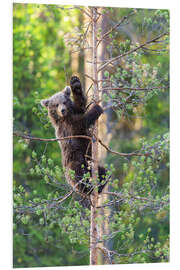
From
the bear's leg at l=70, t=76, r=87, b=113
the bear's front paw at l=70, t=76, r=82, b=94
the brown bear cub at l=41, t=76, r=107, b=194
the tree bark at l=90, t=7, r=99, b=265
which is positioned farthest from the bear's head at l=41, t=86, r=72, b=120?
the tree bark at l=90, t=7, r=99, b=265

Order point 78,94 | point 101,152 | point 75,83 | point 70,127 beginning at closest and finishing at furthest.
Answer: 1. point 75,83
2. point 78,94
3. point 70,127
4. point 101,152

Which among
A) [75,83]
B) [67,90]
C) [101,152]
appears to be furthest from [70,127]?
[101,152]

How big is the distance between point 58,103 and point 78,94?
34 cm

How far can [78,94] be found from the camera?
4137mm

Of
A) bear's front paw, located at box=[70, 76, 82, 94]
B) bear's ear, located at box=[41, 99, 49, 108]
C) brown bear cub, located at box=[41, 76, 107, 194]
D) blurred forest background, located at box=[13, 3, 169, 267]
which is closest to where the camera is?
blurred forest background, located at box=[13, 3, 169, 267]

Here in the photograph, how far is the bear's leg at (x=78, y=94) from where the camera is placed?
4.01m

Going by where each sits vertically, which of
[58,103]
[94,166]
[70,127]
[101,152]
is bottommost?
[94,166]

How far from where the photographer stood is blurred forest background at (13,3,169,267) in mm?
3898

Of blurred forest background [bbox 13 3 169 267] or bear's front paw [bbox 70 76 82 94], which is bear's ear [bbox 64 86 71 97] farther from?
bear's front paw [bbox 70 76 82 94]

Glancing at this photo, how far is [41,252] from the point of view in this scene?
6512 millimetres

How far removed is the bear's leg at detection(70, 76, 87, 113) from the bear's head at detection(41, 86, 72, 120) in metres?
0.19

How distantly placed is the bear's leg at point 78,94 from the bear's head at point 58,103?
185 mm

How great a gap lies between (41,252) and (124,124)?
260cm

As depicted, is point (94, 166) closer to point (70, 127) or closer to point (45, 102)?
point (70, 127)
